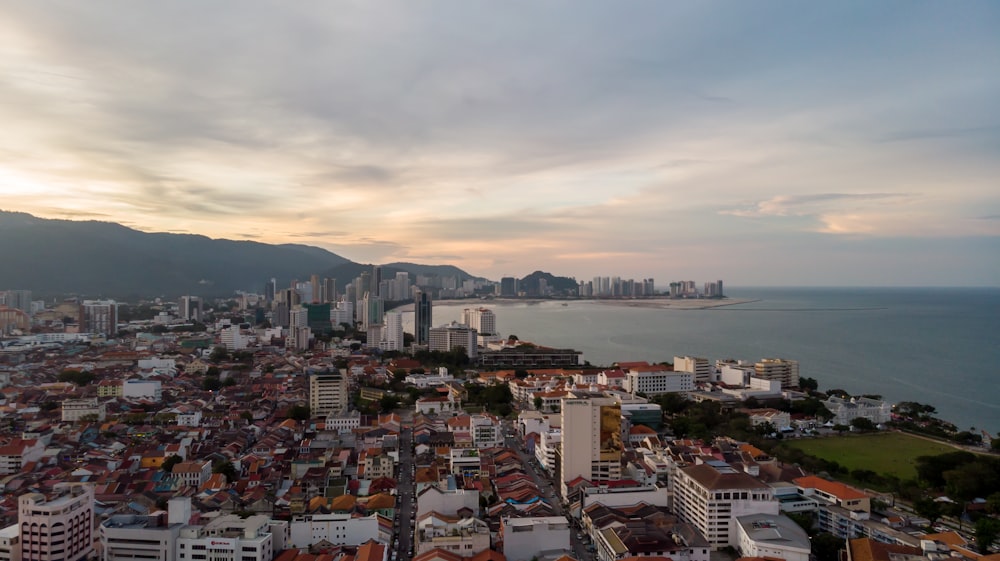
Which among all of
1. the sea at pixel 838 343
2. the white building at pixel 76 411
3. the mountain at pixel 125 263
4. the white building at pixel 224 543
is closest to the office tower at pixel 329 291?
the sea at pixel 838 343

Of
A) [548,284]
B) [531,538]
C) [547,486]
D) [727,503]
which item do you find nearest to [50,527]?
[531,538]

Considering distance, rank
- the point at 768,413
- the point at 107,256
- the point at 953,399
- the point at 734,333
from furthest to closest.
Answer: the point at 107,256, the point at 734,333, the point at 953,399, the point at 768,413

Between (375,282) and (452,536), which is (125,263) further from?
(452,536)

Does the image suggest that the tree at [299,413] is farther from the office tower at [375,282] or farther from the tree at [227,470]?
the office tower at [375,282]

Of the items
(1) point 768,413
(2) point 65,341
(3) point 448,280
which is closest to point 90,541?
(1) point 768,413

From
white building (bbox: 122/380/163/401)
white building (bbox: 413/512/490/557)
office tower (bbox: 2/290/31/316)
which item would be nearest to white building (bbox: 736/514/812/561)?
white building (bbox: 413/512/490/557)

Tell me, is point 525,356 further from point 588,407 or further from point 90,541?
point 90,541
